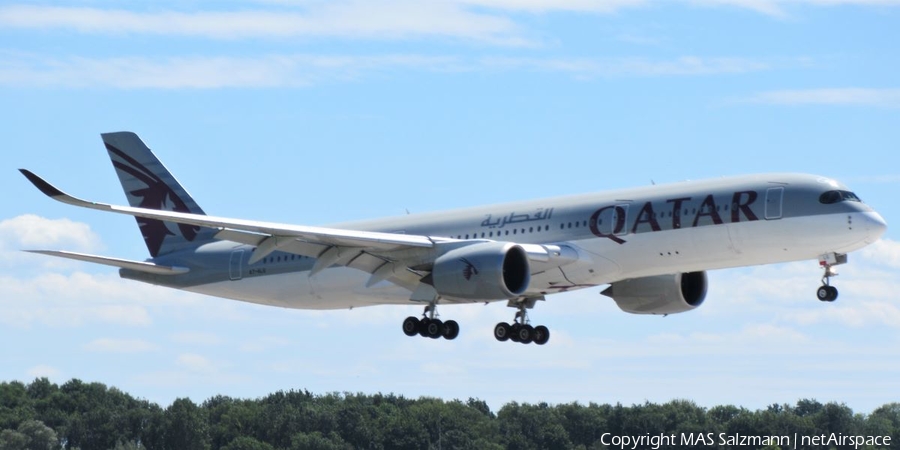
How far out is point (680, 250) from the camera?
47125 millimetres

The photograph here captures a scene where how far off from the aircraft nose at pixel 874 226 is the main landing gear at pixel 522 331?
1206cm

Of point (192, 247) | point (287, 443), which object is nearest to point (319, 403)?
point (287, 443)

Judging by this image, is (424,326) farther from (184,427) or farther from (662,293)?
(184,427)

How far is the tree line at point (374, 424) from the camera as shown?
99188 millimetres

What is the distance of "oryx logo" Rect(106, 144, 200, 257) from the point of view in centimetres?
5909

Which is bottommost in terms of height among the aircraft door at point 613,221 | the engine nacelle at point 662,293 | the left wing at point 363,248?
the left wing at point 363,248

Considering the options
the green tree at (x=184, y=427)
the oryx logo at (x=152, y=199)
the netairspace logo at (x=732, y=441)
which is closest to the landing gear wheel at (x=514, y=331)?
the oryx logo at (x=152, y=199)

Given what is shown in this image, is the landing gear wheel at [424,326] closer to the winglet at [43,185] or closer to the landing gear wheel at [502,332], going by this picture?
the landing gear wheel at [502,332]

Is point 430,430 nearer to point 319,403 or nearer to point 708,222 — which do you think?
point 319,403

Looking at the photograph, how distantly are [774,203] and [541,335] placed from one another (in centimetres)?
1018

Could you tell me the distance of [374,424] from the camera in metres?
102

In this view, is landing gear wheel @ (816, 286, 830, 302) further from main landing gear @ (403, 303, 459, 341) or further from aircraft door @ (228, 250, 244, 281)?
aircraft door @ (228, 250, 244, 281)

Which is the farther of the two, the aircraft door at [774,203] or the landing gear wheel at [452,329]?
the landing gear wheel at [452,329]

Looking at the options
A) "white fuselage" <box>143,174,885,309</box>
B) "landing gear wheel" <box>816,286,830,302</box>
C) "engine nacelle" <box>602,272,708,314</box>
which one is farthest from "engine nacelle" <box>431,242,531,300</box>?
"landing gear wheel" <box>816,286,830,302</box>
